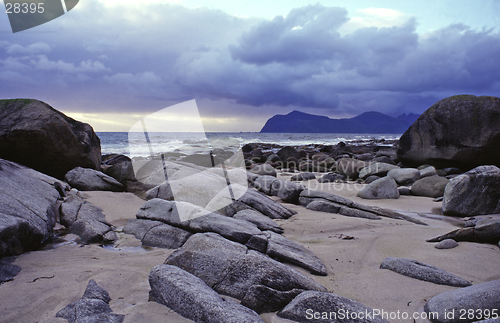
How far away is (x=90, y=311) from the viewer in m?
1.91

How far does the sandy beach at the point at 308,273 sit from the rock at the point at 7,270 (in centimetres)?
6

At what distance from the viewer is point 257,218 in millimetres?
4262

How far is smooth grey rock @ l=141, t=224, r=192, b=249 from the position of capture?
338cm

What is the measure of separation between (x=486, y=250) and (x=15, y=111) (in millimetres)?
8184

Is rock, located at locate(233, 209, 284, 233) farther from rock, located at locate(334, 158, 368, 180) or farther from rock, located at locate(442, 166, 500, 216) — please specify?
rock, located at locate(334, 158, 368, 180)

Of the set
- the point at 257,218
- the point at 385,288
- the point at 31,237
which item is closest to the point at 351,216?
the point at 257,218

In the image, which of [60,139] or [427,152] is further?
[427,152]

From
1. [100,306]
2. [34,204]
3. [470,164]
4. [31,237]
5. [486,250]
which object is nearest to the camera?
[100,306]

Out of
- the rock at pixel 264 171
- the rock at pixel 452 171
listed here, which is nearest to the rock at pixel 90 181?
the rock at pixel 264 171

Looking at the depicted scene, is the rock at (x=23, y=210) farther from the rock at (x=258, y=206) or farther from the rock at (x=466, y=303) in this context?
the rock at (x=466, y=303)

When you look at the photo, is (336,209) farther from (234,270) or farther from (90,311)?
(90,311)

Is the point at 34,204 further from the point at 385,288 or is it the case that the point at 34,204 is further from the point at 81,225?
the point at 385,288

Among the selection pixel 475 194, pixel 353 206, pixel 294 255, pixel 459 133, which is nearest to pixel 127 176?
pixel 294 255

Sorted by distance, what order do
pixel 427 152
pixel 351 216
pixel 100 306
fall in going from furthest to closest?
1. pixel 427 152
2. pixel 351 216
3. pixel 100 306
